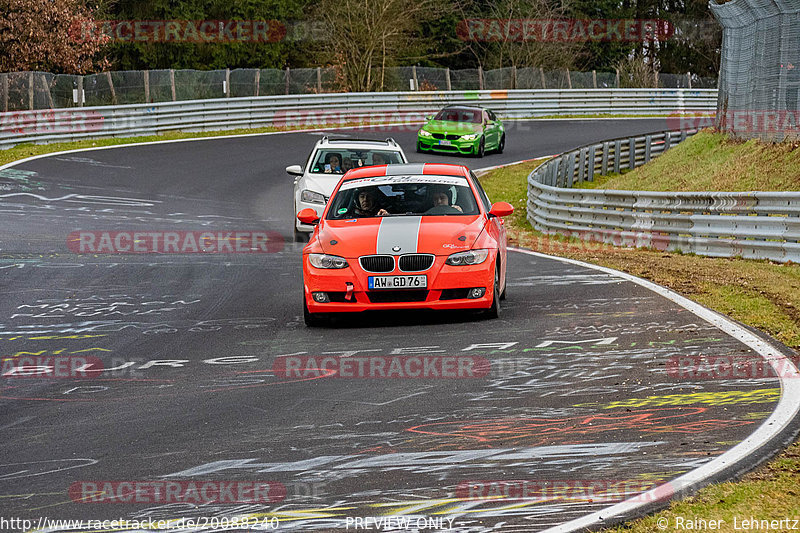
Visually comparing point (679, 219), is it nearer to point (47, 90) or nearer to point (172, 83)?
point (47, 90)

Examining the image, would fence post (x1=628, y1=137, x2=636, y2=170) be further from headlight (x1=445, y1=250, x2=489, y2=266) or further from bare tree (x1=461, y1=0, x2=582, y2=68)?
bare tree (x1=461, y1=0, x2=582, y2=68)

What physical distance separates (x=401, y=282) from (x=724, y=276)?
4.78 metres

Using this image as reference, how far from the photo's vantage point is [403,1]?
5022cm

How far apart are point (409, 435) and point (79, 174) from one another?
72.1ft

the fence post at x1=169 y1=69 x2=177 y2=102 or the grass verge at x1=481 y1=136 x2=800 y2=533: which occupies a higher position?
the fence post at x1=169 y1=69 x2=177 y2=102

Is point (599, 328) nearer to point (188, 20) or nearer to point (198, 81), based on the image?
point (198, 81)

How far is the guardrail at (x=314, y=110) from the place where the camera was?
32875 mm

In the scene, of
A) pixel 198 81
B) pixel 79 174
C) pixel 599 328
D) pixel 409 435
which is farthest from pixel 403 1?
pixel 409 435

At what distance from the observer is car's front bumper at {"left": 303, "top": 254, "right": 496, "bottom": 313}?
1027cm
